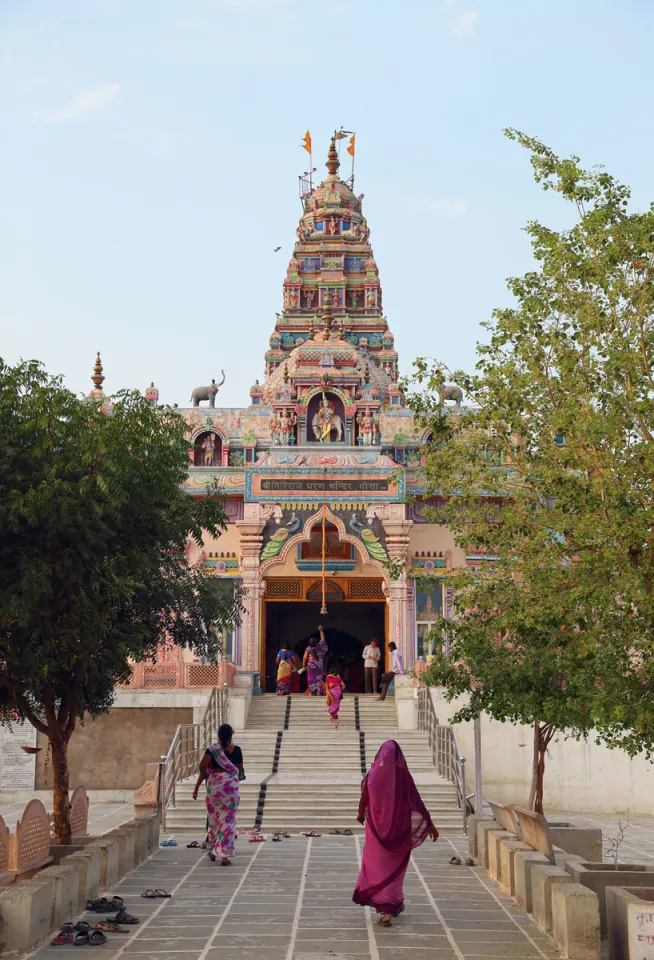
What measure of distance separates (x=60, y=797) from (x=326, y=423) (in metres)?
15.6

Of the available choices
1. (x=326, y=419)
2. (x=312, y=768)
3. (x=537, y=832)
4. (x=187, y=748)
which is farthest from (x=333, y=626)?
(x=537, y=832)

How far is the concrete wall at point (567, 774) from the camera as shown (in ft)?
67.4

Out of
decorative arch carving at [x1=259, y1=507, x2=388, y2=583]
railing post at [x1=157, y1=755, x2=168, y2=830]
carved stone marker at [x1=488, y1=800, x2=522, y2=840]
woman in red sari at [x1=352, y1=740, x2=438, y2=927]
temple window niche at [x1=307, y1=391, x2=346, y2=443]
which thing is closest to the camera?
woman in red sari at [x1=352, y1=740, x2=438, y2=927]

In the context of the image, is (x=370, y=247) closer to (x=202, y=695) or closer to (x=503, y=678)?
(x=202, y=695)

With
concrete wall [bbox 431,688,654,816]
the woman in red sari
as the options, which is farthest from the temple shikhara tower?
the woman in red sari

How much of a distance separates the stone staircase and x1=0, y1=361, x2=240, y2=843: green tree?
4.87m

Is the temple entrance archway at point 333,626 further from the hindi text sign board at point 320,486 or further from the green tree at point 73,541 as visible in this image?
the green tree at point 73,541

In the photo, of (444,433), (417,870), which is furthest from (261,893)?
(444,433)

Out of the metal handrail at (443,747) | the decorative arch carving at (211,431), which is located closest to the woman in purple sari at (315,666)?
the metal handrail at (443,747)

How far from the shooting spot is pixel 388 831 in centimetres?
914

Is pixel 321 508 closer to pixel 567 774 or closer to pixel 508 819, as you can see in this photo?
pixel 567 774

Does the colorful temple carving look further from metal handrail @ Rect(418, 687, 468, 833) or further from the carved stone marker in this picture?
the carved stone marker

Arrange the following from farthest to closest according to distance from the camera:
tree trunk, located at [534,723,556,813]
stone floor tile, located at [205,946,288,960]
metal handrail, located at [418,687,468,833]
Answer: metal handrail, located at [418,687,468,833] < tree trunk, located at [534,723,556,813] < stone floor tile, located at [205,946,288,960]

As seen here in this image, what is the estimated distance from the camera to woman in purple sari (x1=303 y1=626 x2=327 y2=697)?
24312 millimetres
